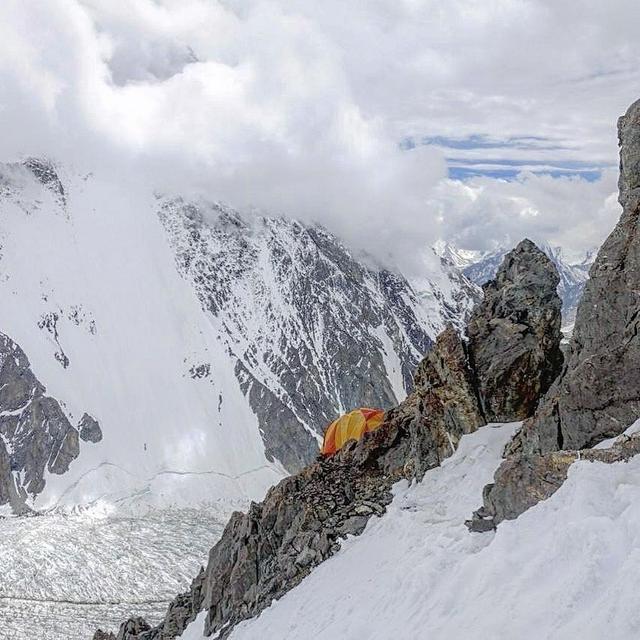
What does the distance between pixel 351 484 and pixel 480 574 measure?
16.4m

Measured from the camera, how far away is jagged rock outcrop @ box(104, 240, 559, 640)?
1144 inches

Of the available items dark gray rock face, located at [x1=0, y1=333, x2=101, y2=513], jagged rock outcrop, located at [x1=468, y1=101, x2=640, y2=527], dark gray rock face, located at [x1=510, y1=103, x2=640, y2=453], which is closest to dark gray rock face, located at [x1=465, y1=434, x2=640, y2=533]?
jagged rock outcrop, located at [x1=468, y1=101, x2=640, y2=527]

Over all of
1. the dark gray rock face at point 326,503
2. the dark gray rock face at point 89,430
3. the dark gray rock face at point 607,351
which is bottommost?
the dark gray rock face at point 89,430

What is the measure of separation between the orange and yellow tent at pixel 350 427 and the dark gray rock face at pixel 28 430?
6163 inches

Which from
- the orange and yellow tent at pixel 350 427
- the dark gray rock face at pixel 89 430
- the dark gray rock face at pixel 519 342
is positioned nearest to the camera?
the dark gray rock face at pixel 519 342

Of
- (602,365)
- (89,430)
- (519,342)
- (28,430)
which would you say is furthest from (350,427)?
(28,430)

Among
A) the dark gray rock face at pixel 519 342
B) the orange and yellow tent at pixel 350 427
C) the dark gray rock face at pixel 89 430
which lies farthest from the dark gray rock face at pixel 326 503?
the dark gray rock face at pixel 89 430

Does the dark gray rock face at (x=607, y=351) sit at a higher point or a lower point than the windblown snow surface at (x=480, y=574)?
higher

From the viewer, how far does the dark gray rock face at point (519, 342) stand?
31.1m

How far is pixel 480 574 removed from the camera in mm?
16234

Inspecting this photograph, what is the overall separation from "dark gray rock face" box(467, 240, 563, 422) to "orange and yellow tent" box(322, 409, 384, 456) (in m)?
11.2

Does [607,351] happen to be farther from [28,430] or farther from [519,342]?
[28,430]

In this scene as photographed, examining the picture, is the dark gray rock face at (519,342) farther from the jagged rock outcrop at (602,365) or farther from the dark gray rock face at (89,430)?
the dark gray rock face at (89,430)

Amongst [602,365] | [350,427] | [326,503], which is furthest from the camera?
[350,427]
